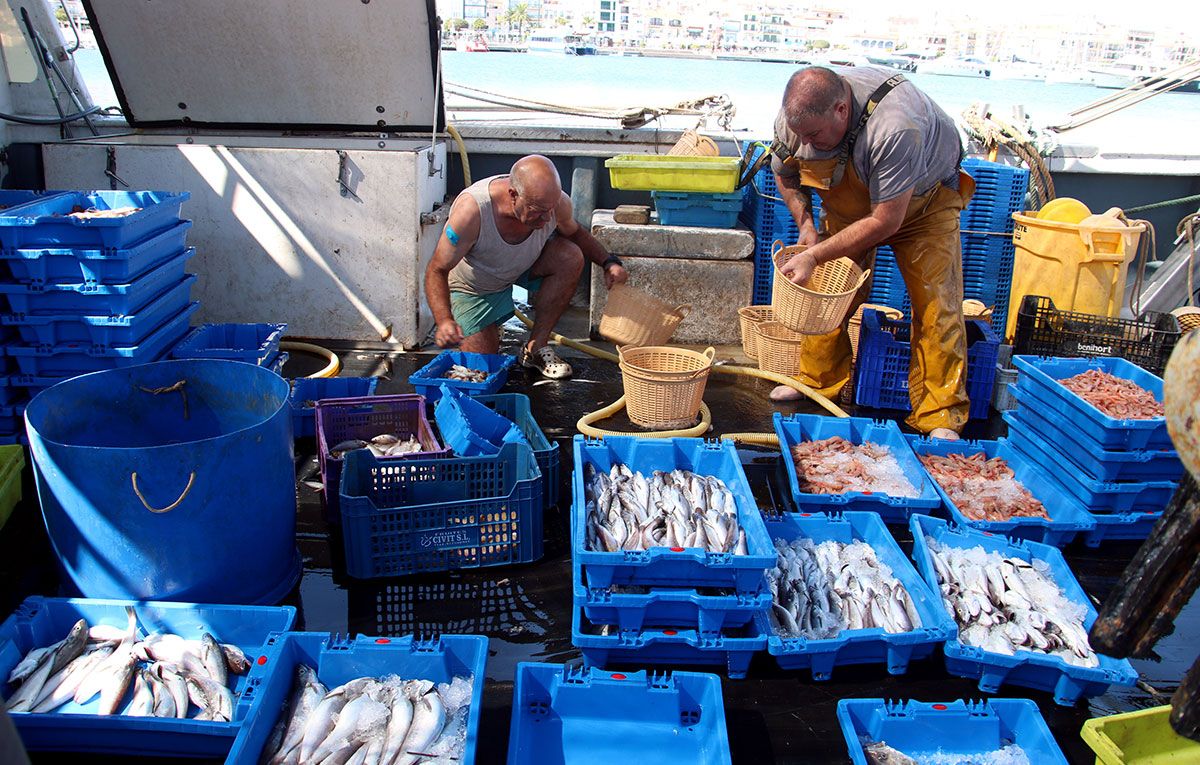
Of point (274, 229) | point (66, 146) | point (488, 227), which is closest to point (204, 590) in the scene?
point (488, 227)

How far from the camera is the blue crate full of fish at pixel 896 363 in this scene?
5.45m

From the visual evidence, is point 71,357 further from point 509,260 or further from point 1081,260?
point 1081,260

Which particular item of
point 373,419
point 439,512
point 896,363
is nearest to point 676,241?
point 896,363

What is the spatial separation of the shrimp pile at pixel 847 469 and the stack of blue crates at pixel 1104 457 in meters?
0.72

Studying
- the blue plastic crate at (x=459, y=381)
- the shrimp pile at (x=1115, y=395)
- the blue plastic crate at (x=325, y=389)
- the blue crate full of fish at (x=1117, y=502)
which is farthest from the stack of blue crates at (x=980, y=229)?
the blue plastic crate at (x=325, y=389)

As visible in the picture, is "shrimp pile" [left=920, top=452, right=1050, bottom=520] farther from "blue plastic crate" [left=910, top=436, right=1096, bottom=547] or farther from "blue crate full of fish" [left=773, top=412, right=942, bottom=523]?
"blue crate full of fish" [left=773, top=412, right=942, bottom=523]

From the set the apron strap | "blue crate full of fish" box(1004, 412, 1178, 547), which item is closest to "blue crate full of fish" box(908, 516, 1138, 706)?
"blue crate full of fish" box(1004, 412, 1178, 547)

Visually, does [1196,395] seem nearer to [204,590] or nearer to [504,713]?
[504,713]

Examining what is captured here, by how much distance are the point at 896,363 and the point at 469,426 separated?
2.87m

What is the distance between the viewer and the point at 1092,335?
216 inches

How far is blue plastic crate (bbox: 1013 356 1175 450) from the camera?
391 centimetres

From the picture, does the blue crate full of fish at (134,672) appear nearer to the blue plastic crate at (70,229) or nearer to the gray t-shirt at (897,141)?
the blue plastic crate at (70,229)

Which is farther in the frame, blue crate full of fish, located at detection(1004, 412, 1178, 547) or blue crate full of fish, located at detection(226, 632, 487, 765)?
blue crate full of fish, located at detection(1004, 412, 1178, 547)

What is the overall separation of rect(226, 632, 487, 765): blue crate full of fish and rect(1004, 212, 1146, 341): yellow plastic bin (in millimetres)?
5334
